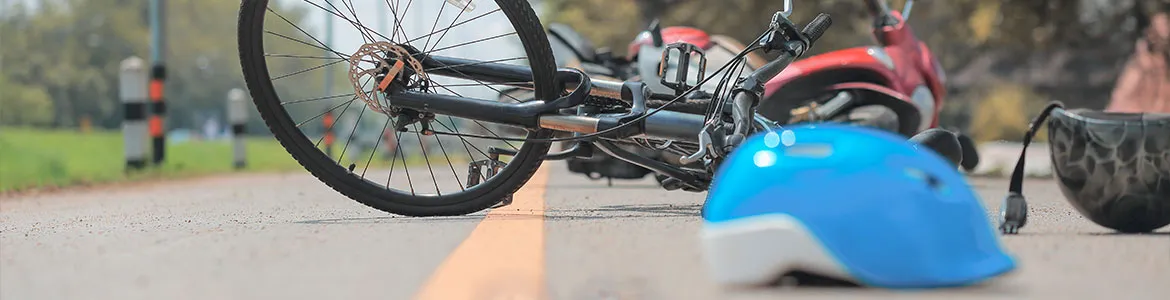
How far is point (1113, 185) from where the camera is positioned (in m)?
5.09

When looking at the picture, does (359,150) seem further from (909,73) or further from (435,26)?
(435,26)

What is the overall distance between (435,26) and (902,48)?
3.91 metres

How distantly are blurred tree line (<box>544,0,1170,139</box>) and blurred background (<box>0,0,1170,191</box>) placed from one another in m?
0.05

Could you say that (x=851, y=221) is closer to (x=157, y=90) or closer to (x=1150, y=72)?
(x=157, y=90)

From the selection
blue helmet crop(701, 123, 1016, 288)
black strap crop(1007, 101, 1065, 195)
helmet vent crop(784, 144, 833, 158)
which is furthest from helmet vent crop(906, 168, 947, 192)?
black strap crop(1007, 101, 1065, 195)

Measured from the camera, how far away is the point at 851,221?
3.62 meters

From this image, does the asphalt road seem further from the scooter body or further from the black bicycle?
the scooter body

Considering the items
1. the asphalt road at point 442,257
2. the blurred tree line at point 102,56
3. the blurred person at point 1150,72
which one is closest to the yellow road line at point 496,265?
the asphalt road at point 442,257

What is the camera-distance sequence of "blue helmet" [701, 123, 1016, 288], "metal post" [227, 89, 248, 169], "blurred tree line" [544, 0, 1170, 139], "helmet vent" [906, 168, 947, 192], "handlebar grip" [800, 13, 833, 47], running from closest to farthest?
"blue helmet" [701, 123, 1016, 288] < "helmet vent" [906, 168, 947, 192] < "handlebar grip" [800, 13, 833, 47] < "metal post" [227, 89, 248, 169] < "blurred tree line" [544, 0, 1170, 139]

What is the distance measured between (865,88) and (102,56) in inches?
3562

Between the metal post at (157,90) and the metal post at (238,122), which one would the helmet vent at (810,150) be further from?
the metal post at (238,122)

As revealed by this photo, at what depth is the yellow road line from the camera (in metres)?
3.61

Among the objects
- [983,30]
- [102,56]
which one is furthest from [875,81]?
[102,56]

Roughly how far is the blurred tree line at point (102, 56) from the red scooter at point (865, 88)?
77.7 m
